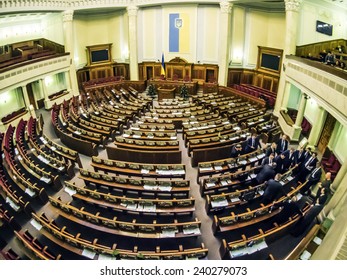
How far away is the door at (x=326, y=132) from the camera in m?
9.04

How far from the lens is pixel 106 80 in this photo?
1761cm

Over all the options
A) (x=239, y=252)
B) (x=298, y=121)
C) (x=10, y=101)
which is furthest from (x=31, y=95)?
(x=239, y=252)

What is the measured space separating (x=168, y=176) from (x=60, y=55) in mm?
11471

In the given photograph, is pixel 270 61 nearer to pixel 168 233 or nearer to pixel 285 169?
pixel 285 169

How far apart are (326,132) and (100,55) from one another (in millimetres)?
14857

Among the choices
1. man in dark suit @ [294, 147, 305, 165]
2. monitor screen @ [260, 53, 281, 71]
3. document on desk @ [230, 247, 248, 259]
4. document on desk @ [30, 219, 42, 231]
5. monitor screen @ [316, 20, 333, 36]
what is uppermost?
monitor screen @ [316, 20, 333, 36]

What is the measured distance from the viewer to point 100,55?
58.9 feet

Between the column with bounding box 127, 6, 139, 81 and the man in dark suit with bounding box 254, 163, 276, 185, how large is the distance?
12749 millimetres

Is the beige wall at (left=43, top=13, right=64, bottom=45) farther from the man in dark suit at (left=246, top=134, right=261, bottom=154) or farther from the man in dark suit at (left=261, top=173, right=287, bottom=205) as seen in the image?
the man in dark suit at (left=261, top=173, right=287, bottom=205)

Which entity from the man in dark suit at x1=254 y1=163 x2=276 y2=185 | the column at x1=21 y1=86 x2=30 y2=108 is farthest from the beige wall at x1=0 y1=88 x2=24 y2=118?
the man in dark suit at x1=254 y1=163 x2=276 y2=185

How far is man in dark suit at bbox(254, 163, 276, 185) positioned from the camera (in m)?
6.44

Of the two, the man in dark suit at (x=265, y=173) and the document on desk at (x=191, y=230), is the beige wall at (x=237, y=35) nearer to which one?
the man in dark suit at (x=265, y=173)
